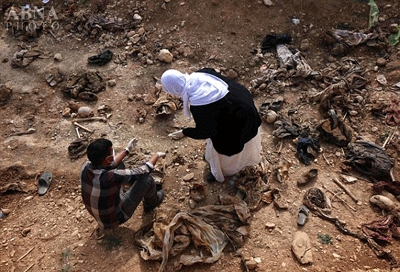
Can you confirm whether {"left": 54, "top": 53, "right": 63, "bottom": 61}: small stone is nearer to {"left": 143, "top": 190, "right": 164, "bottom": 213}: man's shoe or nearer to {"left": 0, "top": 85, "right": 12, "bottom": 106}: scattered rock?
{"left": 0, "top": 85, "right": 12, "bottom": 106}: scattered rock

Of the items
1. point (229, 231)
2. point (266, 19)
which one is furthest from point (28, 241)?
point (266, 19)

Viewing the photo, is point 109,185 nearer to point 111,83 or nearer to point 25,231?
point 25,231

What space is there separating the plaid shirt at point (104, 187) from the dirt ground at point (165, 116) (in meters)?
0.47

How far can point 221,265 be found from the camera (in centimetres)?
355

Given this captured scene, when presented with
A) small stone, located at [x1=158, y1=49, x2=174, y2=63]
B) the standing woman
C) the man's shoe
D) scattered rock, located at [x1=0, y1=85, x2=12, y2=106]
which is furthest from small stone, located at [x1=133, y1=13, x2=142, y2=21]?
the man's shoe

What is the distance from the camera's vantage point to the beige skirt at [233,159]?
3902 millimetres

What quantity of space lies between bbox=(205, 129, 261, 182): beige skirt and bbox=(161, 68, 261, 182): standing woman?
0.14 metres

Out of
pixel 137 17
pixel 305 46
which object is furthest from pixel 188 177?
pixel 137 17

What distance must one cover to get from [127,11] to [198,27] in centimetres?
152

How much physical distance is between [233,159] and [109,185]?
139 centimetres

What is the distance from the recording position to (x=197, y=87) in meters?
3.45

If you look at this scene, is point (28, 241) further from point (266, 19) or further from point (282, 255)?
point (266, 19)

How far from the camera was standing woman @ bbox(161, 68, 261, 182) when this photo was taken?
3406 millimetres

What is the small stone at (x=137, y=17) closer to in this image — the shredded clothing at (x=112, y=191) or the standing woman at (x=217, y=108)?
the standing woman at (x=217, y=108)
